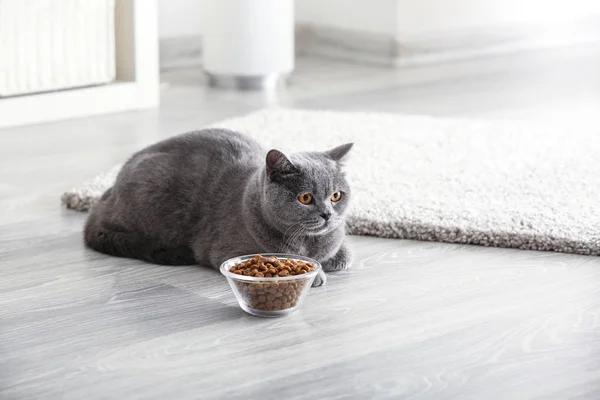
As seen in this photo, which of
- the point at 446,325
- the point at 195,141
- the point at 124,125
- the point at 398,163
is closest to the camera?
the point at 446,325

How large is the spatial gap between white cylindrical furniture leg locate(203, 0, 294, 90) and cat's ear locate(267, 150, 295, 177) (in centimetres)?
219

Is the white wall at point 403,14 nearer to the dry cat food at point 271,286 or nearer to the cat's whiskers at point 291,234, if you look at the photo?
the cat's whiskers at point 291,234

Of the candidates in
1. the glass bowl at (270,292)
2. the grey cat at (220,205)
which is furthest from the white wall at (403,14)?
the glass bowl at (270,292)

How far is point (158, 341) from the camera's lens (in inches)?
68.9

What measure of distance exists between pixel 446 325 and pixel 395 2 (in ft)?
9.50

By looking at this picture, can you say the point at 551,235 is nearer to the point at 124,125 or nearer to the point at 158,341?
the point at 158,341

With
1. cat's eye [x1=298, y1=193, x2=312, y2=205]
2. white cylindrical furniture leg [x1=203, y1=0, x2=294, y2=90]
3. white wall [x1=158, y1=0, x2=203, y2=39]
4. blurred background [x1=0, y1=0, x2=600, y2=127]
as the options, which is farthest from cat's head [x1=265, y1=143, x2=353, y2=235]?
white wall [x1=158, y1=0, x2=203, y2=39]

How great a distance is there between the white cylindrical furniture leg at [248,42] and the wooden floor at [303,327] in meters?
1.45

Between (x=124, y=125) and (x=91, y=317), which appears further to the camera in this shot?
(x=124, y=125)

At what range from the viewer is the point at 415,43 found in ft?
15.2

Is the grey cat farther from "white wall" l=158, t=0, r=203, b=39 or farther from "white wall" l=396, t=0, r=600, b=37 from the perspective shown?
"white wall" l=396, t=0, r=600, b=37

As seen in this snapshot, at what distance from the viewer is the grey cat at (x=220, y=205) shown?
75.9 inches

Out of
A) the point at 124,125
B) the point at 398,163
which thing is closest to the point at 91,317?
the point at 398,163

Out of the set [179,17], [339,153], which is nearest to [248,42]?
[179,17]
